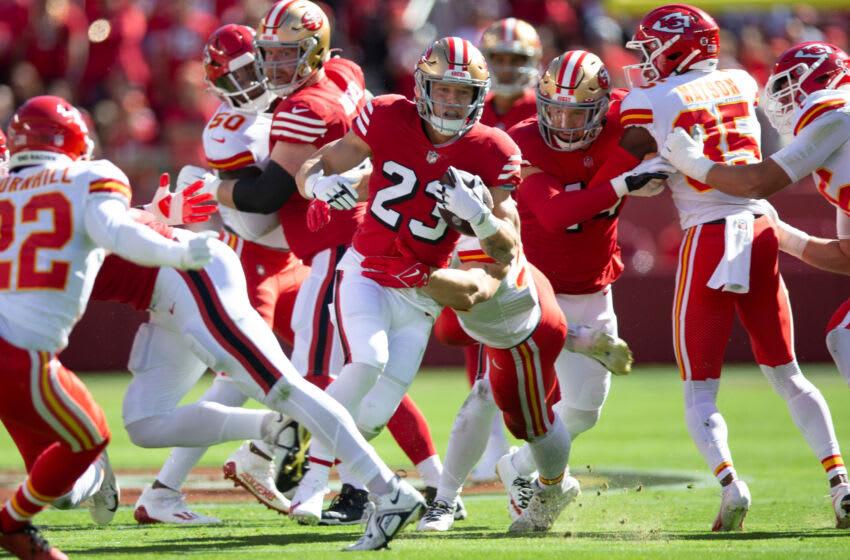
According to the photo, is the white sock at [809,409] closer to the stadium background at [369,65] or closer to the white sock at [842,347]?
the white sock at [842,347]

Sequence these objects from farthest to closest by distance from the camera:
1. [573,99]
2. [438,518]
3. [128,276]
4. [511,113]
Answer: [511,113]
[573,99]
[438,518]
[128,276]

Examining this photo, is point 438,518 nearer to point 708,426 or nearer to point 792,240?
point 708,426

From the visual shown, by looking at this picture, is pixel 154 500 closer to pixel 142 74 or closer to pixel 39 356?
pixel 39 356

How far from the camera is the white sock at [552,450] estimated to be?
482 centimetres

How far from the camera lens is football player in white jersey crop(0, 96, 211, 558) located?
12.6 ft

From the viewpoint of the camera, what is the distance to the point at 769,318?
5.11 metres

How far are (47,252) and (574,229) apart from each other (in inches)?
97.5

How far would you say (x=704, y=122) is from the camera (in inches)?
203

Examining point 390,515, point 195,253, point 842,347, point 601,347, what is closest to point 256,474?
point 390,515

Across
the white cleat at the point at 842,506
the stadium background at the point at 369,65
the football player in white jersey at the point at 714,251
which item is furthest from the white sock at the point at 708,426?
the stadium background at the point at 369,65

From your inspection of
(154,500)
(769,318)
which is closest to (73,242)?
(154,500)

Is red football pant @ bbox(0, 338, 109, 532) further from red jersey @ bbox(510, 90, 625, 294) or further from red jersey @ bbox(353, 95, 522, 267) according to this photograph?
red jersey @ bbox(510, 90, 625, 294)

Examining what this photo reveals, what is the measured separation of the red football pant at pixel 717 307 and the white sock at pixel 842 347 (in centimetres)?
21

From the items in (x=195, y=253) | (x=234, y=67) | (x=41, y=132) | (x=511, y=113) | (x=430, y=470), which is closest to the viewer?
(x=195, y=253)
